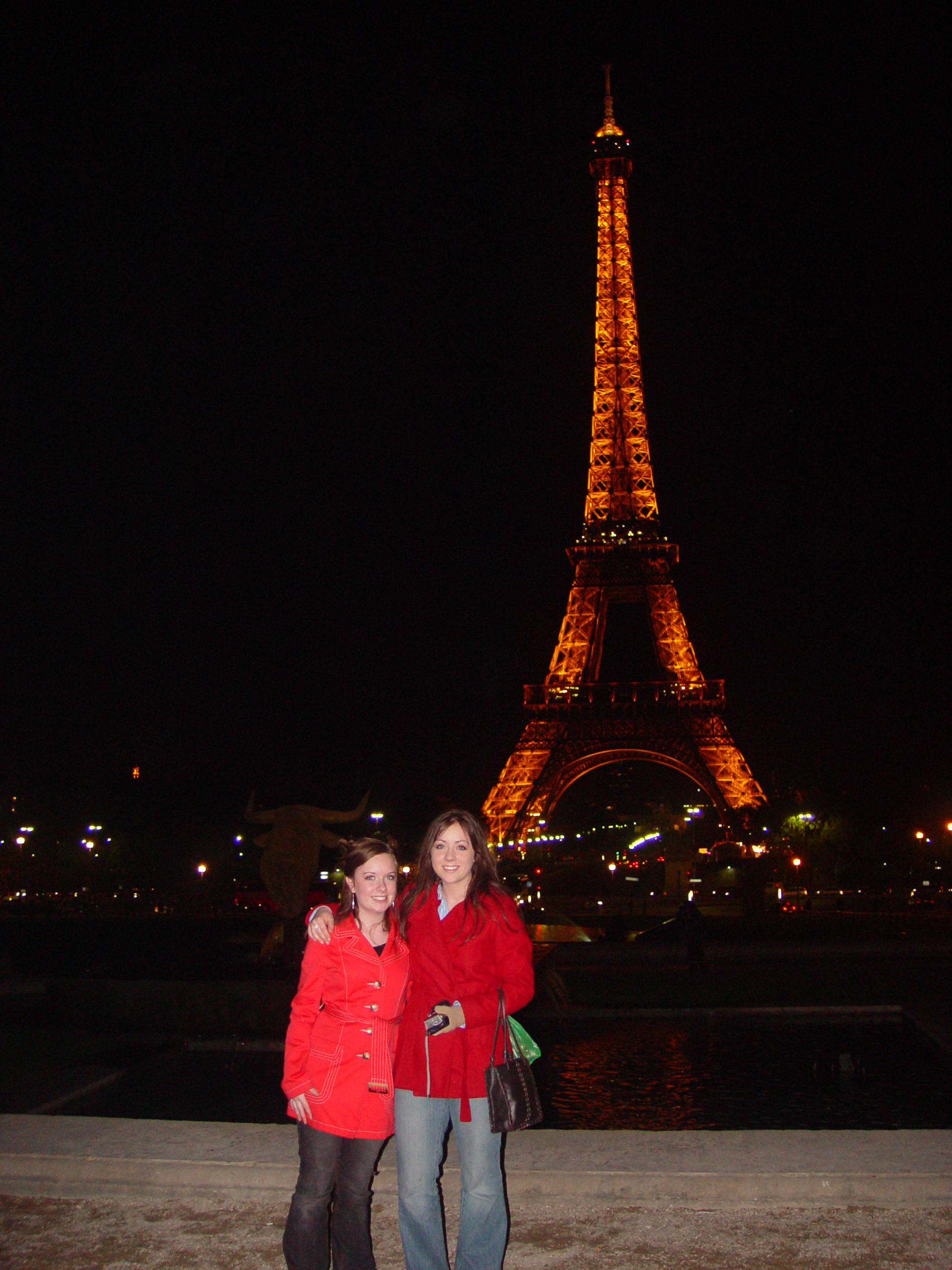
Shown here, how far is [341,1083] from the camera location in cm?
441

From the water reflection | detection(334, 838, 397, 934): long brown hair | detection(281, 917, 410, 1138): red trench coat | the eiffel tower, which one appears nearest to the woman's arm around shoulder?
detection(281, 917, 410, 1138): red trench coat

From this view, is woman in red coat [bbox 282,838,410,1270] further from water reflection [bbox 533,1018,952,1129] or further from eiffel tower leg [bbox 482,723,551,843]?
eiffel tower leg [bbox 482,723,551,843]

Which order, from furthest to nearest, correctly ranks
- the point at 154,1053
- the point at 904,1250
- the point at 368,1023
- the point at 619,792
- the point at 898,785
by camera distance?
the point at 619,792, the point at 898,785, the point at 154,1053, the point at 904,1250, the point at 368,1023

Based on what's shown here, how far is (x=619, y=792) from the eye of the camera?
Result: 12550cm

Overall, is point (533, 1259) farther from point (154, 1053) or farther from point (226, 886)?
point (226, 886)

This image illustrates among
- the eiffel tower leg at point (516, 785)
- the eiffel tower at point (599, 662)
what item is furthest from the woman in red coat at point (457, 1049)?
the eiffel tower at point (599, 662)

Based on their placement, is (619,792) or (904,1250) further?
(619,792)

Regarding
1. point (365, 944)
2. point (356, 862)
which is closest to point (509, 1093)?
point (365, 944)

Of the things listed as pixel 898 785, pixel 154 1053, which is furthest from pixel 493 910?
pixel 898 785

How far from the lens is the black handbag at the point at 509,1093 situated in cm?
425

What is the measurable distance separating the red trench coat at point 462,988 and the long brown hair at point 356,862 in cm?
23

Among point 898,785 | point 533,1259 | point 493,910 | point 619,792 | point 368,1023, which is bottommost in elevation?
point 533,1259

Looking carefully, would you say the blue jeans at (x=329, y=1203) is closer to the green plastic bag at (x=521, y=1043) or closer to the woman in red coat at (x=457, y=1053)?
the woman in red coat at (x=457, y=1053)

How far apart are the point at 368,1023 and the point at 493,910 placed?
66 centimetres
